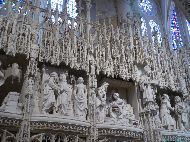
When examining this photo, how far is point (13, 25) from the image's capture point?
7445 millimetres

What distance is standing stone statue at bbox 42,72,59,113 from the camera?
6.97 m

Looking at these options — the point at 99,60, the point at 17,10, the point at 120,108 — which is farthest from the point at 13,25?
the point at 120,108

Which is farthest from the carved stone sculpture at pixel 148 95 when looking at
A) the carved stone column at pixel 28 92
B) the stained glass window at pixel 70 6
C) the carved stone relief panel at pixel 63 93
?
the stained glass window at pixel 70 6

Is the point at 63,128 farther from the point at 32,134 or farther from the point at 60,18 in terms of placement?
the point at 60,18

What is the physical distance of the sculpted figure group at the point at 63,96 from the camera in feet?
23.2

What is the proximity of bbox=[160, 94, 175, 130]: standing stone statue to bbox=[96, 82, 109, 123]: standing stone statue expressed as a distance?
1.88m

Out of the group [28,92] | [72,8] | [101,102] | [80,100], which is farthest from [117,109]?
[72,8]

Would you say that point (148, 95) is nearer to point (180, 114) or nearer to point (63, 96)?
point (180, 114)

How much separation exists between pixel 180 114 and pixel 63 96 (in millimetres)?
3797

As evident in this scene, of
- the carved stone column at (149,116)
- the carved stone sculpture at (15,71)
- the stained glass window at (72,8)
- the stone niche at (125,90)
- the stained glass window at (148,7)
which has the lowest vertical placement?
the carved stone column at (149,116)

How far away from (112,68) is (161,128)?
2093mm

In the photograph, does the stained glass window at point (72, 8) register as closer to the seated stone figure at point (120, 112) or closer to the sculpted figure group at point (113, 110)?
the sculpted figure group at point (113, 110)

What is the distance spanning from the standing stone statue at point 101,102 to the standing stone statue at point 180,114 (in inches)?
96.1

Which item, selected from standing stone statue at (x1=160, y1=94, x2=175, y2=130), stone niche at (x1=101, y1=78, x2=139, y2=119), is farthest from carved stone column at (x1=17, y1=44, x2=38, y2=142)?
standing stone statue at (x1=160, y1=94, x2=175, y2=130)
